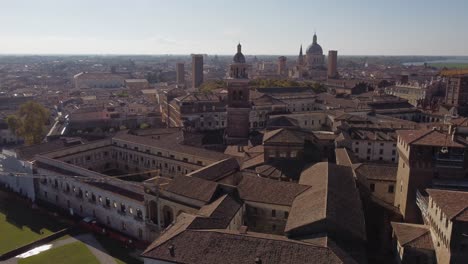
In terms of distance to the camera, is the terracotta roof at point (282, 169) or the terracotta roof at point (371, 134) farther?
the terracotta roof at point (371, 134)

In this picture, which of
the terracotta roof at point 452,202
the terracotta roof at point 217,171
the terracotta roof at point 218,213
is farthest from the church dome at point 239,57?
the terracotta roof at point 452,202

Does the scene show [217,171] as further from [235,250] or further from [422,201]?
[422,201]

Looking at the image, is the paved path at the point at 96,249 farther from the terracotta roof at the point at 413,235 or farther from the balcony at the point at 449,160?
the balcony at the point at 449,160

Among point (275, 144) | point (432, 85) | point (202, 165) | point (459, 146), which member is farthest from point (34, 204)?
point (432, 85)

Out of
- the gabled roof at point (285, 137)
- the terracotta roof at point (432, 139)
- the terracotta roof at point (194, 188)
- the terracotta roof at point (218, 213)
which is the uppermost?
the terracotta roof at point (432, 139)

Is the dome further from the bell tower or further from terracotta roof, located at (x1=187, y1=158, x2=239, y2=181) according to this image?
terracotta roof, located at (x1=187, y1=158, x2=239, y2=181)

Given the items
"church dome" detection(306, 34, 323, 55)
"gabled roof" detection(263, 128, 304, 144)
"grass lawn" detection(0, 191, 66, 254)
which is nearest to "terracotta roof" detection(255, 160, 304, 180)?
"gabled roof" detection(263, 128, 304, 144)
